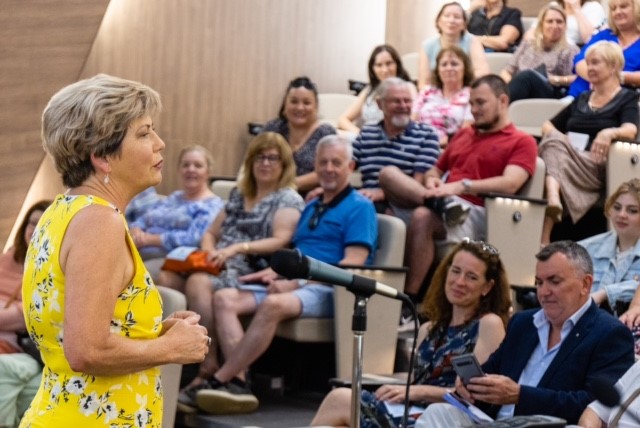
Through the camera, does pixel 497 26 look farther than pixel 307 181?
Yes

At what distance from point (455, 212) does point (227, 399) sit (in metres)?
1.36

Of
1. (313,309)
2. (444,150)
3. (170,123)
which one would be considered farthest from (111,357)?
(170,123)

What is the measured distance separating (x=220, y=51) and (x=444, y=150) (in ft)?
5.66

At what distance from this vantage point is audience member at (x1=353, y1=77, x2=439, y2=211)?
19.8 ft

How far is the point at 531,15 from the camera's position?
1062 cm

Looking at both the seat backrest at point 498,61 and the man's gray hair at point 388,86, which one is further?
the seat backrest at point 498,61

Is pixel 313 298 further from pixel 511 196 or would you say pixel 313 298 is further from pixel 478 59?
pixel 478 59

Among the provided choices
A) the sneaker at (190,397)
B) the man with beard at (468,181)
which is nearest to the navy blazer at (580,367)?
the sneaker at (190,397)

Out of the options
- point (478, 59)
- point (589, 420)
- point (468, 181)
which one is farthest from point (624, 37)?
point (589, 420)

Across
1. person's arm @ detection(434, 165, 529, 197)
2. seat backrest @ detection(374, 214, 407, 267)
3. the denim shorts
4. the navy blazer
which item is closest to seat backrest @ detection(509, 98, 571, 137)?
person's arm @ detection(434, 165, 529, 197)

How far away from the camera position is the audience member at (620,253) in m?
4.85

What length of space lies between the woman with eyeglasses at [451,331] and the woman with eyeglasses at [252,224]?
48.2 inches

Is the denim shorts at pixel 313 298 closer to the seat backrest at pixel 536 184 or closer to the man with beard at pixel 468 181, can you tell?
the man with beard at pixel 468 181

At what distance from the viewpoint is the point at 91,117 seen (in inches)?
84.4
